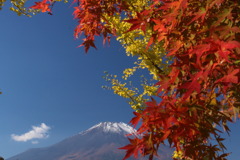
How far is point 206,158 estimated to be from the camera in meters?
2.40

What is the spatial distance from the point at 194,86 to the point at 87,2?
219cm

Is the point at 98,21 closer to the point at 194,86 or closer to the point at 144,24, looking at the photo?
the point at 144,24

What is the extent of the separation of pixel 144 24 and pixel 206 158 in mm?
1508

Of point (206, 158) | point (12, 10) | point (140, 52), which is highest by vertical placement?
point (12, 10)

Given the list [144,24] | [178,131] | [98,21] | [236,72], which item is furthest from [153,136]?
[98,21]

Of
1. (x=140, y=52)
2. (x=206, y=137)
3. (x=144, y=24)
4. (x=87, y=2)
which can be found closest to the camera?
(x=206, y=137)

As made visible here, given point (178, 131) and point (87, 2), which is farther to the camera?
point (87, 2)

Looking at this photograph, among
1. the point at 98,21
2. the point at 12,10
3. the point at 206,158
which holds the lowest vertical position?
the point at 206,158

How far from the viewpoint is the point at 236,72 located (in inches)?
61.3

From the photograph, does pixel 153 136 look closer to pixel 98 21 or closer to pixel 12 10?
pixel 98 21

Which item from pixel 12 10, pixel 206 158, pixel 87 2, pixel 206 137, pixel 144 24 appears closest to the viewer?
pixel 206 137

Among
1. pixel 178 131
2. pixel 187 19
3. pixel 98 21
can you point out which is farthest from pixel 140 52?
pixel 178 131

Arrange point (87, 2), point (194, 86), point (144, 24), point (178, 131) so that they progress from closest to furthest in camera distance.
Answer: point (194, 86) < point (178, 131) < point (144, 24) < point (87, 2)

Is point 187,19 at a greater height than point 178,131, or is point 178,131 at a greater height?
point 187,19
